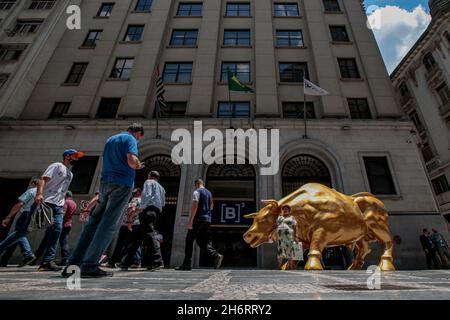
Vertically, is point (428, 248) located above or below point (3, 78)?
below

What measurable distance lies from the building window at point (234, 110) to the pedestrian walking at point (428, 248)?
10.0 m

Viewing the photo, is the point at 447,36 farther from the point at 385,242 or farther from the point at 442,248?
the point at 385,242

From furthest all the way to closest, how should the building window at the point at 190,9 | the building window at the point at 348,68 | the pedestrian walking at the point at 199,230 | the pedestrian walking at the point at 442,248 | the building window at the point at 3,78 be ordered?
the building window at the point at 190,9 < the building window at the point at 3,78 < the building window at the point at 348,68 < the pedestrian walking at the point at 442,248 < the pedestrian walking at the point at 199,230

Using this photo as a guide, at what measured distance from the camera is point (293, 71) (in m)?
15.9

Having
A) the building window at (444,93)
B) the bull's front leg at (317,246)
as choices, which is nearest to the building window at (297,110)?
the bull's front leg at (317,246)

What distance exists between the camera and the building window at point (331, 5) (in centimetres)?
1838

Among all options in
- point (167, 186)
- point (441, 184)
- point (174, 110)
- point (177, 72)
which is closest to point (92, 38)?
point (177, 72)

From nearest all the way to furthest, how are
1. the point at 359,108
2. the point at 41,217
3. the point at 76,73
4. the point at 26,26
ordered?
the point at 41,217, the point at 359,108, the point at 76,73, the point at 26,26

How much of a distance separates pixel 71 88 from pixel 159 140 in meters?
7.48

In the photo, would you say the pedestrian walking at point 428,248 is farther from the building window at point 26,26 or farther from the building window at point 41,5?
the building window at point 41,5

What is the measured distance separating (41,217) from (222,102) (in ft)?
38.9

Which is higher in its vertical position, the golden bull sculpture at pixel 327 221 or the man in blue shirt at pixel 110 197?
the golden bull sculpture at pixel 327 221

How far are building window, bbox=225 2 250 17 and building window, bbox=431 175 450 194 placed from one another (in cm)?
2370

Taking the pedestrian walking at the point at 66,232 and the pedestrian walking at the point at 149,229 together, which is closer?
the pedestrian walking at the point at 149,229
